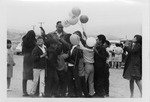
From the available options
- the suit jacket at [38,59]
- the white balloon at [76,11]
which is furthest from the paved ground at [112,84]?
the white balloon at [76,11]

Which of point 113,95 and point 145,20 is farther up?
point 145,20

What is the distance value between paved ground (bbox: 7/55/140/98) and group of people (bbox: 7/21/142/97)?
0.04 meters

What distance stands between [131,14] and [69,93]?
100 cm

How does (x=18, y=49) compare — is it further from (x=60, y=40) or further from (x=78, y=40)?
(x=78, y=40)

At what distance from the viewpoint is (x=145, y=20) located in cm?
277

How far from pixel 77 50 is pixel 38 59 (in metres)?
0.40

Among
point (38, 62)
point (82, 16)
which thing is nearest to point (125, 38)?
point (82, 16)

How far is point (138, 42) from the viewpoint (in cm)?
279

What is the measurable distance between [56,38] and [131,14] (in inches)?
31.1

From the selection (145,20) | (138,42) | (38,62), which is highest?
(145,20)

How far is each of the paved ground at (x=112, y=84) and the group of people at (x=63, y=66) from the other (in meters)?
0.04

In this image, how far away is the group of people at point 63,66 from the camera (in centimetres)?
274

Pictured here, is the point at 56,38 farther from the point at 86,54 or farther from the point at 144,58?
the point at 144,58

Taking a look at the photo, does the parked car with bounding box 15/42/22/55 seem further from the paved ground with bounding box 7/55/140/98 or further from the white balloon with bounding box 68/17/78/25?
the white balloon with bounding box 68/17/78/25
